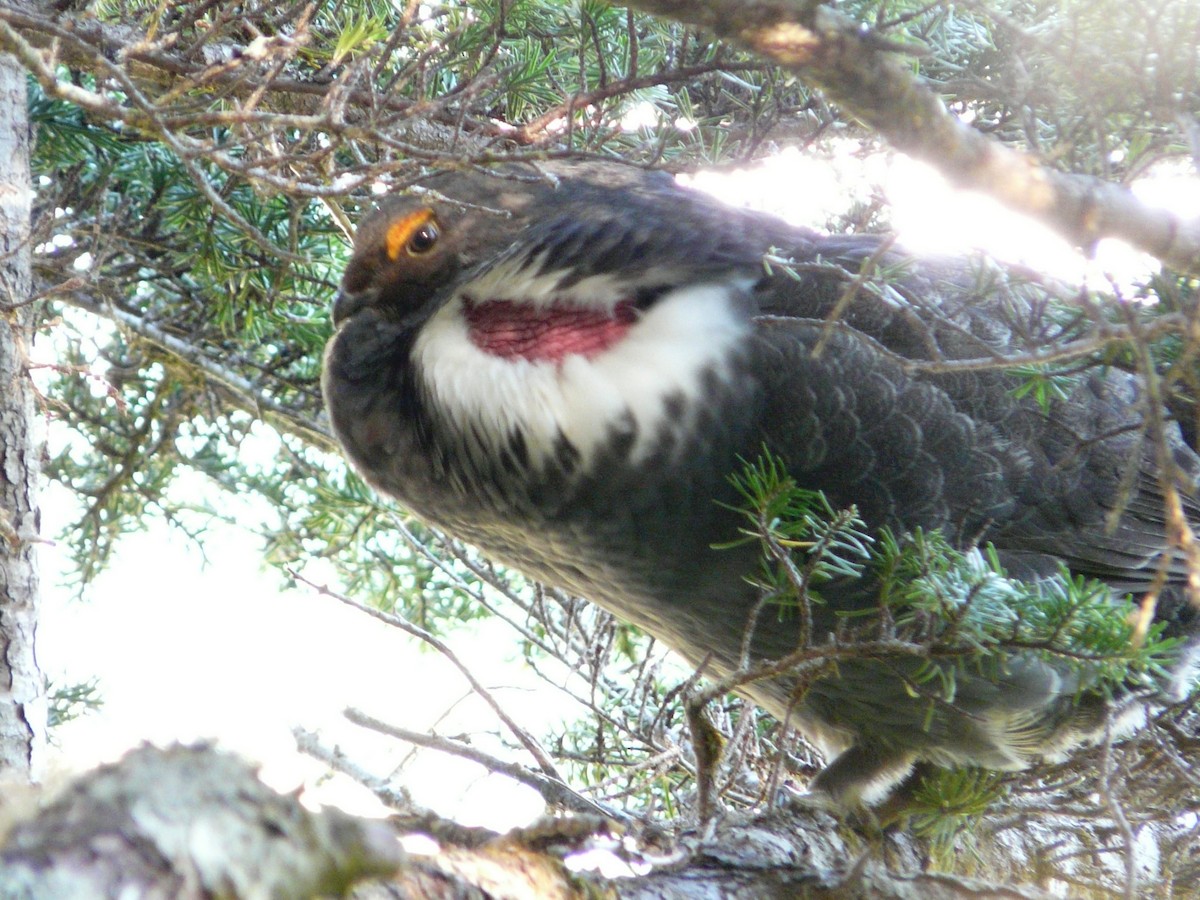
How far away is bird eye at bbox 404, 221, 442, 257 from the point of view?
1552mm

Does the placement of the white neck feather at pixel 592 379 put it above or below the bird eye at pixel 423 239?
below

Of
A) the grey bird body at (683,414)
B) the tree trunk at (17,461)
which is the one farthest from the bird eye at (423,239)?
the tree trunk at (17,461)

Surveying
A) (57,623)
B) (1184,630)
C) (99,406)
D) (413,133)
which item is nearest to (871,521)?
(1184,630)

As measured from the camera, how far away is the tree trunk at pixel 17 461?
4.83ft

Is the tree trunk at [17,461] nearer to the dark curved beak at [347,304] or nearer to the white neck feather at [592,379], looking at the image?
the dark curved beak at [347,304]

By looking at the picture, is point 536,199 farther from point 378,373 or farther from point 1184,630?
point 1184,630

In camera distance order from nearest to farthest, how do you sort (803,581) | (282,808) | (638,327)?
(282,808) < (803,581) < (638,327)

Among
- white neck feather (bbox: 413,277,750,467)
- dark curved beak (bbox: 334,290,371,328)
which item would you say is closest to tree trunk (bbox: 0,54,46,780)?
dark curved beak (bbox: 334,290,371,328)

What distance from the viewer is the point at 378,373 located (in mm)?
1604

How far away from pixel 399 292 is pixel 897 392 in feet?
2.15

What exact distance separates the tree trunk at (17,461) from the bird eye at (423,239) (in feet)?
1.50

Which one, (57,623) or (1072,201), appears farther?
(57,623)

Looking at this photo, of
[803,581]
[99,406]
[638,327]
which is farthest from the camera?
[99,406]

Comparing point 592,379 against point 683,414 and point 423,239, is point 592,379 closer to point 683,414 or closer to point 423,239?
point 683,414
